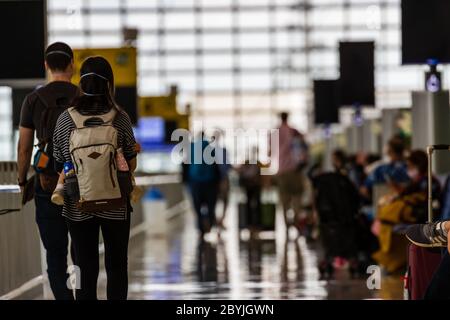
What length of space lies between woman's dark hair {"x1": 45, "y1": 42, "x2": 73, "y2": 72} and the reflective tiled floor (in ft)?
8.95

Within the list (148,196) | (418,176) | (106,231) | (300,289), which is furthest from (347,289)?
(148,196)

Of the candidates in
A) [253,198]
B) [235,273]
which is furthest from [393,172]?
[253,198]

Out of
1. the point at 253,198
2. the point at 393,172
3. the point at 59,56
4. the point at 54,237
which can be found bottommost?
the point at 253,198

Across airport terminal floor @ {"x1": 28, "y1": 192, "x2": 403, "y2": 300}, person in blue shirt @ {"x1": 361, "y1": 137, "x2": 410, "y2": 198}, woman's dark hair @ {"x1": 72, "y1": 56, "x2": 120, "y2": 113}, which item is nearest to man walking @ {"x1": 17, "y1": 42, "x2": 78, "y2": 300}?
woman's dark hair @ {"x1": 72, "y1": 56, "x2": 120, "y2": 113}

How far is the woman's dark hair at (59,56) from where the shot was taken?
23.4 feet

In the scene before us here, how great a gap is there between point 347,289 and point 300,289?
0.41 m

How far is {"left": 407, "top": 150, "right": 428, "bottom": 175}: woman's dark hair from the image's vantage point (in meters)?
11.1

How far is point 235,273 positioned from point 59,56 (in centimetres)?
516

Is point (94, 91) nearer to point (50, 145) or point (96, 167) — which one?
point (96, 167)

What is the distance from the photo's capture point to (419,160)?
1116cm

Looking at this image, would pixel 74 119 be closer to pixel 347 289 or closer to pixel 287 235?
pixel 347 289

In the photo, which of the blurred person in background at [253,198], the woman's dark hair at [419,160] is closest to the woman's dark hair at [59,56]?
the woman's dark hair at [419,160]

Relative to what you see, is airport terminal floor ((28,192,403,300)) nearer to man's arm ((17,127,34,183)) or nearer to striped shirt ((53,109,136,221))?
man's arm ((17,127,34,183))

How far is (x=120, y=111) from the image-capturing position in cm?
632
